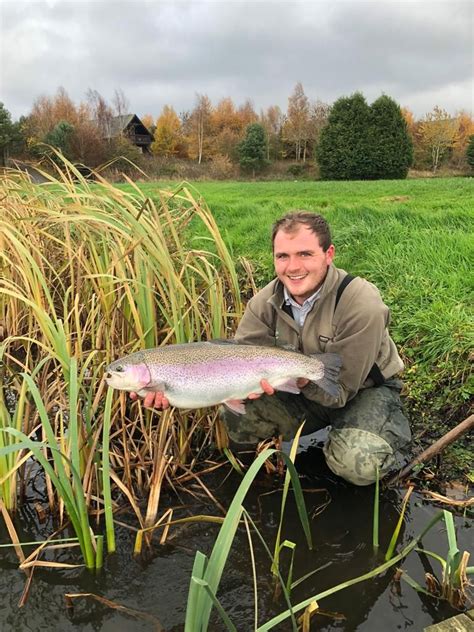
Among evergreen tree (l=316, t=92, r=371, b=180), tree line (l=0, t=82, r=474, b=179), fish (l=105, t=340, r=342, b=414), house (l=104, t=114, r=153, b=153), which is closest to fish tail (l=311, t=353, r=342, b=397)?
fish (l=105, t=340, r=342, b=414)

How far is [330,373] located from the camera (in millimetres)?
2580

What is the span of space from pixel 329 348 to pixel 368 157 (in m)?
30.0

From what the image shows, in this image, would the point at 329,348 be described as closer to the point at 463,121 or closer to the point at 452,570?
the point at 452,570

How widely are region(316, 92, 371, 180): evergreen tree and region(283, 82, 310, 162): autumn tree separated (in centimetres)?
1441

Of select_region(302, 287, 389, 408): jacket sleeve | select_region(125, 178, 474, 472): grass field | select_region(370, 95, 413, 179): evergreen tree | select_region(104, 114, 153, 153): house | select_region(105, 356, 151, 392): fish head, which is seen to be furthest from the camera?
select_region(104, 114, 153, 153): house

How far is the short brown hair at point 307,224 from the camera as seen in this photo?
9.50ft

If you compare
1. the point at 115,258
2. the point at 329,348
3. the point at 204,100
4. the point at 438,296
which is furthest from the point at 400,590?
the point at 204,100

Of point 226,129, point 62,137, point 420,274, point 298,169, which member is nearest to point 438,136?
point 298,169

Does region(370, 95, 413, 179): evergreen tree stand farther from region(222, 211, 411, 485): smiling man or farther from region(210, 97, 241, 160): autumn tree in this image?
region(222, 211, 411, 485): smiling man

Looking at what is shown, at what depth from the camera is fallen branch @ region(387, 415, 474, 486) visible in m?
2.57

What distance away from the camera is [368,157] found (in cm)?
3023

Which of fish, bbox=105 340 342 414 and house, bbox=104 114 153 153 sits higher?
house, bbox=104 114 153 153

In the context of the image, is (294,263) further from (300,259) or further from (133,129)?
(133,129)

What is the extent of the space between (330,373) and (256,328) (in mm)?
→ 737
